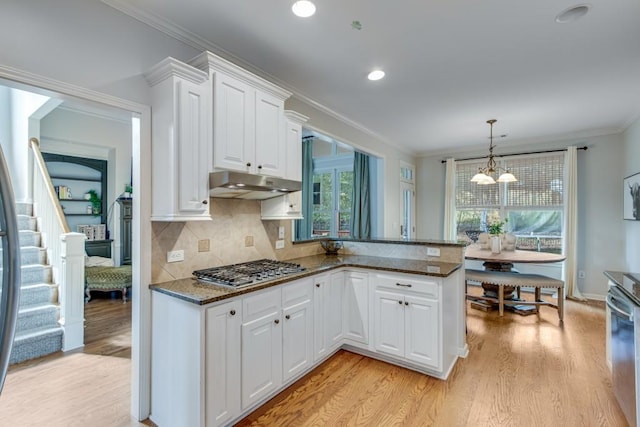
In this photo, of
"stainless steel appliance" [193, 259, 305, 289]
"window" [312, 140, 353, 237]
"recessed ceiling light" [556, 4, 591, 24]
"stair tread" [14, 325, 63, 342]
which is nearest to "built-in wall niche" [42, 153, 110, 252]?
"stair tread" [14, 325, 63, 342]

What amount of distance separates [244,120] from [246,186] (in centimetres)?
54

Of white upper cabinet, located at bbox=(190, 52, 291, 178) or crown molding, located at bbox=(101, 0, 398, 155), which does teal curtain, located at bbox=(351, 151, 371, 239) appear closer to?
crown molding, located at bbox=(101, 0, 398, 155)

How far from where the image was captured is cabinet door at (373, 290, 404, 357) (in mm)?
2711

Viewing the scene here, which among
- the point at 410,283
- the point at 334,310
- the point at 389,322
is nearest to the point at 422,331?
the point at 389,322

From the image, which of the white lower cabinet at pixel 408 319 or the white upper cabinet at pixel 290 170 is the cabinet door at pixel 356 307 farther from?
the white upper cabinet at pixel 290 170

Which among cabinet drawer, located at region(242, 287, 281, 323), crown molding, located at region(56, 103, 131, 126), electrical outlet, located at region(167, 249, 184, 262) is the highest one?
crown molding, located at region(56, 103, 131, 126)

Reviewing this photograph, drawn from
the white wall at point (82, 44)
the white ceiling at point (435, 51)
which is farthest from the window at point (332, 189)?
the white wall at point (82, 44)

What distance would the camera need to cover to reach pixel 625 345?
196cm

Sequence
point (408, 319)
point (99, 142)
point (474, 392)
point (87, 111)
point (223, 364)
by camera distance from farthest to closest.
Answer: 1. point (99, 142)
2. point (87, 111)
3. point (408, 319)
4. point (474, 392)
5. point (223, 364)

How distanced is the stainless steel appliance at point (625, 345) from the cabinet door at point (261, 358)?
2.22 metres

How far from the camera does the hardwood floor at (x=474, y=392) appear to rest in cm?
209

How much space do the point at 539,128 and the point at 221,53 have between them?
4.86 meters

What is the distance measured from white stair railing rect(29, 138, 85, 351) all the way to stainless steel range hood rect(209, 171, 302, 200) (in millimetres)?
2026

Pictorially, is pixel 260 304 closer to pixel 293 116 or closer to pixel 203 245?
pixel 203 245
